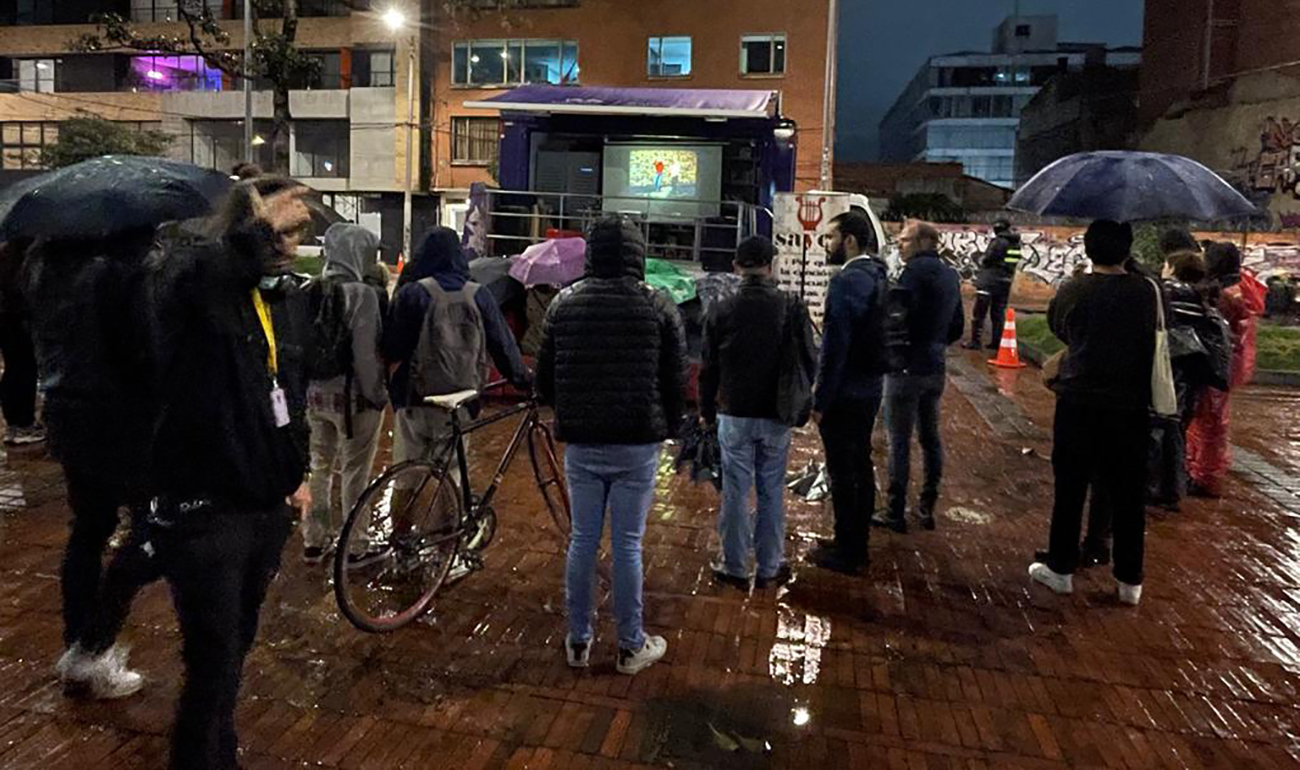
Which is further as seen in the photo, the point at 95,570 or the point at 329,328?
the point at 329,328

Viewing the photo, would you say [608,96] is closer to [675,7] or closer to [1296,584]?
[1296,584]

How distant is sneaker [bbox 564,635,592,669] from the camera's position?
398 cm

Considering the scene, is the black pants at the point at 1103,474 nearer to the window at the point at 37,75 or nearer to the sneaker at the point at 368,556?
the sneaker at the point at 368,556

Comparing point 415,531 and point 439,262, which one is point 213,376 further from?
point 439,262

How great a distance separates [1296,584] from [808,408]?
3.06 meters

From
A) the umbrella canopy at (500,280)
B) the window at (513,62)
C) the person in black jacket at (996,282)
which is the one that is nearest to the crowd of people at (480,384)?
the umbrella canopy at (500,280)

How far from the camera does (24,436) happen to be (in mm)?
7391

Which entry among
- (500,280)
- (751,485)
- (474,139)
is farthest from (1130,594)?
(474,139)

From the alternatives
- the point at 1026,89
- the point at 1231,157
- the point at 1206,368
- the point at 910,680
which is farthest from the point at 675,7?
the point at 1026,89

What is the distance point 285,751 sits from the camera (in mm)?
3305

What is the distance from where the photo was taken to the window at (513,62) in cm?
3111

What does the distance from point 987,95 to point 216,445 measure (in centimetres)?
8809

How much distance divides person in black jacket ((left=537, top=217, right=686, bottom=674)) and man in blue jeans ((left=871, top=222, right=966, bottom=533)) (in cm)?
226

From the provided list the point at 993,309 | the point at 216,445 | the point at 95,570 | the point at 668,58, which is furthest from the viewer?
the point at 668,58
